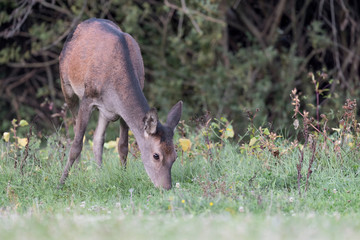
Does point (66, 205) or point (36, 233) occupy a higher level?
point (36, 233)

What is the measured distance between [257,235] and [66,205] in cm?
278

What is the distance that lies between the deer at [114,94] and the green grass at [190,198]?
0.25 meters

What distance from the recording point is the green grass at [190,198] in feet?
12.9

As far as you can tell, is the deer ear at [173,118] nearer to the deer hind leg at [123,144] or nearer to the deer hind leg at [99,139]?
the deer hind leg at [123,144]

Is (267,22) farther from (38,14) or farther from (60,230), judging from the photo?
(60,230)

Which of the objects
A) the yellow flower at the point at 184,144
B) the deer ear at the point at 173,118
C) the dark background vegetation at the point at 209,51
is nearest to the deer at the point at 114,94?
the deer ear at the point at 173,118

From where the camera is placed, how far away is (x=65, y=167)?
281 inches

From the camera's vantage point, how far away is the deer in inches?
263

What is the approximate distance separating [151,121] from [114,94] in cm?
68

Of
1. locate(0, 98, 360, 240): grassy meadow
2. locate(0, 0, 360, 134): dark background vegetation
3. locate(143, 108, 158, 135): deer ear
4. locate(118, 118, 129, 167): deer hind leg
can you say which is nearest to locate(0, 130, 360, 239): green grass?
locate(0, 98, 360, 240): grassy meadow

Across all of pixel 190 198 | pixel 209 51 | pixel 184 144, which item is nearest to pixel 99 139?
pixel 184 144

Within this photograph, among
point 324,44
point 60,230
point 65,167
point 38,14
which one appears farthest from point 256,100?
point 60,230

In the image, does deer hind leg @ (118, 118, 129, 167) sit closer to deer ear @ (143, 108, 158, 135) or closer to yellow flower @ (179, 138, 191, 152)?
yellow flower @ (179, 138, 191, 152)

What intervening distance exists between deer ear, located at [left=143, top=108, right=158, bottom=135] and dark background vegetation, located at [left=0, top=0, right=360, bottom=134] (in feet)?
19.0
